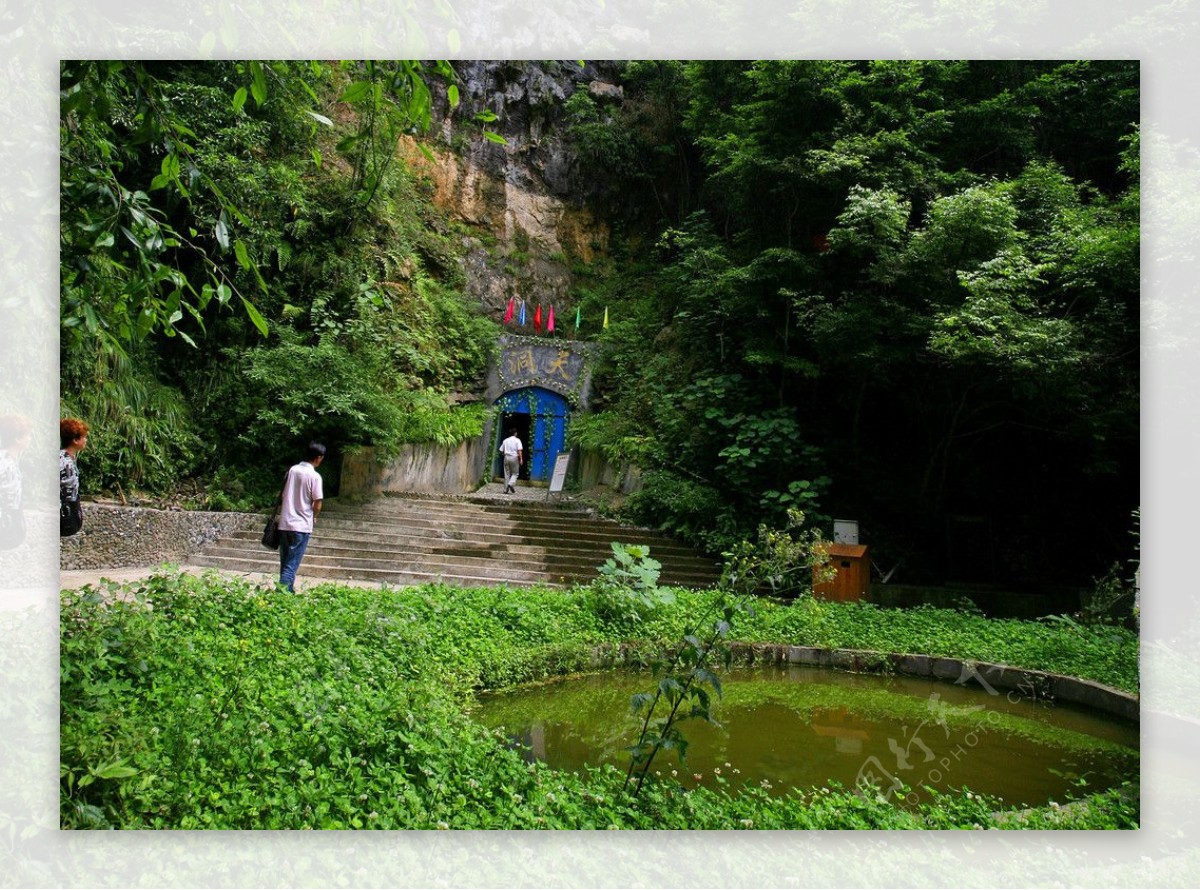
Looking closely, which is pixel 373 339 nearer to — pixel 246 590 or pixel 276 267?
pixel 276 267

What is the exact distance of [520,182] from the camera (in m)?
19.8

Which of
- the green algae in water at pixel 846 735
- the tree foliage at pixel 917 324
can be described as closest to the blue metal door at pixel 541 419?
the tree foliage at pixel 917 324

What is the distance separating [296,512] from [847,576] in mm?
6163

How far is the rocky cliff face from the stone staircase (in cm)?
787

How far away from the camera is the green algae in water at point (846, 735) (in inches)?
167

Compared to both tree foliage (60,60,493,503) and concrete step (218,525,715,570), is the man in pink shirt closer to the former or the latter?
tree foliage (60,60,493,503)

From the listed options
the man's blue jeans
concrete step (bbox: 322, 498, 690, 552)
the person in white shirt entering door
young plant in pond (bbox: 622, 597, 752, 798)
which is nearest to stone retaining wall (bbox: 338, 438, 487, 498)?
concrete step (bbox: 322, 498, 690, 552)

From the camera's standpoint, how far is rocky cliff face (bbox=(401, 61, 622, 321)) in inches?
741

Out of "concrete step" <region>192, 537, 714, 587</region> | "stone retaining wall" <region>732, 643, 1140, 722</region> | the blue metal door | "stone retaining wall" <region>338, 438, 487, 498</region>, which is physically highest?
the blue metal door

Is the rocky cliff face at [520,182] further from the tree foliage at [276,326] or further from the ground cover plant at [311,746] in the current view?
the ground cover plant at [311,746]

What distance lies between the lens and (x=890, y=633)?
24.7 ft

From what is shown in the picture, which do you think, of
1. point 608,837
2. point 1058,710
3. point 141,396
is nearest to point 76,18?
point 608,837

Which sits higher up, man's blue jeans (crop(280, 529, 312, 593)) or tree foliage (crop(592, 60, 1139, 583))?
tree foliage (crop(592, 60, 1139, 583))

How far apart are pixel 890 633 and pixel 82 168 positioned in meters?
7.27
